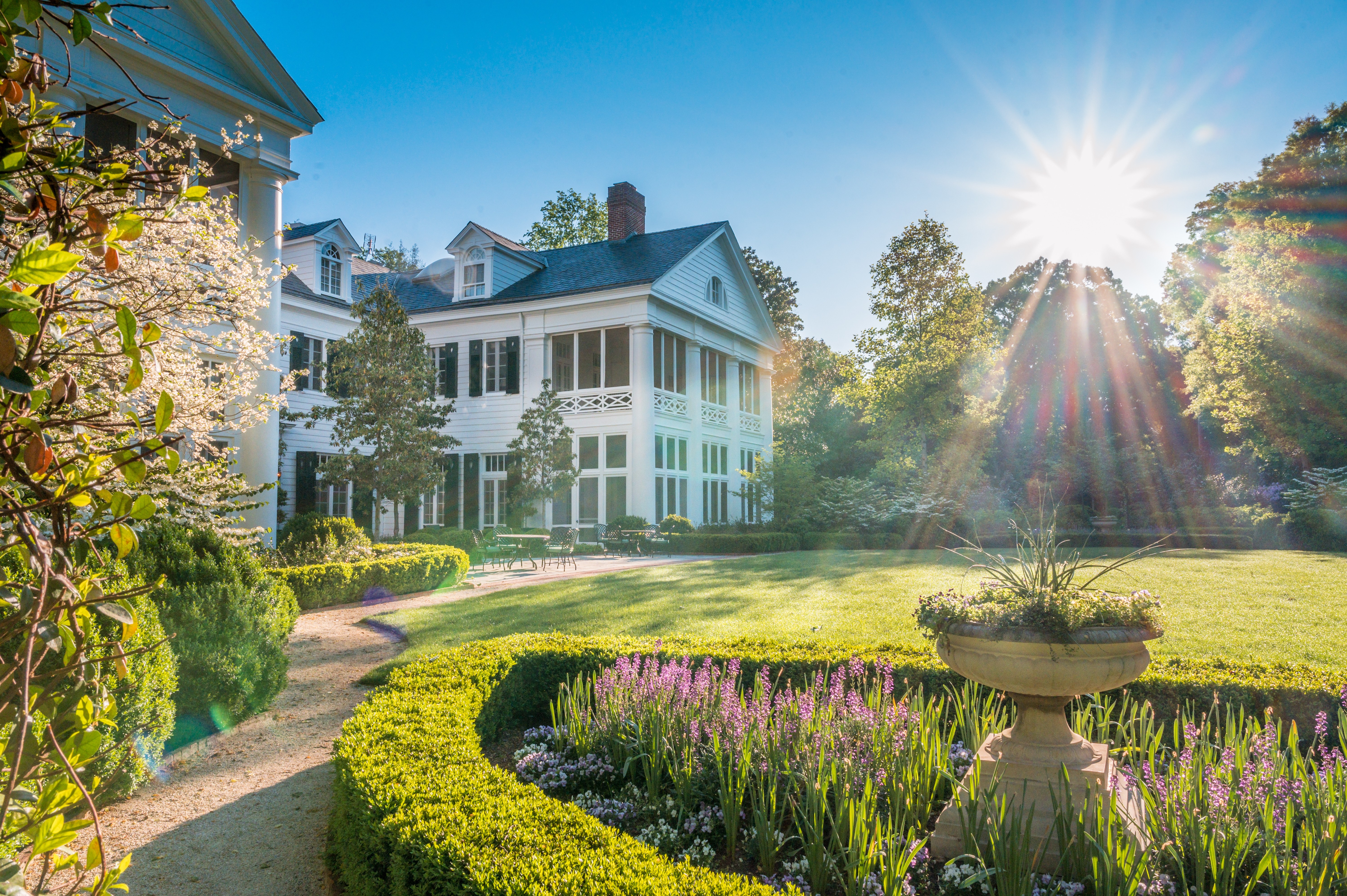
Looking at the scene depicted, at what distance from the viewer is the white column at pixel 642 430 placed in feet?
76.8

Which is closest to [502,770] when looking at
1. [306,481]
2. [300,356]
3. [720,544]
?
[720,544]

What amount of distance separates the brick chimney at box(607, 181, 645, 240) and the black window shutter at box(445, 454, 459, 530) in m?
9.45

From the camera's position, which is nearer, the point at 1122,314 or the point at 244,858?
the point at 244,858

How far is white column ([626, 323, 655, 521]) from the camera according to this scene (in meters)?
23.4

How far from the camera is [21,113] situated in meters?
1.79

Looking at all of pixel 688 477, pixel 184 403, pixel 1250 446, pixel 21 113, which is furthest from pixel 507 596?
pixel 1250 446

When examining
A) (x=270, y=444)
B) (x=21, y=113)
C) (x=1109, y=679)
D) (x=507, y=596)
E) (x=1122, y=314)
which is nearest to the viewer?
(x=21, y=113)

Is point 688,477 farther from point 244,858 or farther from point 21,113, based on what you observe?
point 21,113

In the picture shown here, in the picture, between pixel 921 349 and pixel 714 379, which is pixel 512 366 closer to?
pixel 714 379

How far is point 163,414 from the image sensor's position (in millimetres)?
1295

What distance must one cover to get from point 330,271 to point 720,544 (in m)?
14.2

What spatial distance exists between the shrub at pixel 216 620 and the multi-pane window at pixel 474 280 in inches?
785

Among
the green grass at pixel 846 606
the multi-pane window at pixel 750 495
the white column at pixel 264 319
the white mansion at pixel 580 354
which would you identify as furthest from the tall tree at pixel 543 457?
the white column at pixel 264 319

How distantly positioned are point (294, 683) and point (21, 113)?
7.14 metres
